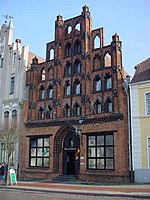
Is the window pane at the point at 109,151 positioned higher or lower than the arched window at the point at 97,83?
lower

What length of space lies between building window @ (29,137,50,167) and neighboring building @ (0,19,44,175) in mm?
2160

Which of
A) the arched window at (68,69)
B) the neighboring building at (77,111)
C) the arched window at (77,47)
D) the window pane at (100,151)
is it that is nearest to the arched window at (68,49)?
the neighboring building at (77,111)

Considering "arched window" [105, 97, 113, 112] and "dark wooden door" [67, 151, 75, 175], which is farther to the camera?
"dark wooden door" [67, 151, 75, 175]

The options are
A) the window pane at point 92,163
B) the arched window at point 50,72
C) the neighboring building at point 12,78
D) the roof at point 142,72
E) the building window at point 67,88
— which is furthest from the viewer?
the neighboring building at point 12,78

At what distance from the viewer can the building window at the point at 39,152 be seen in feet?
96.8

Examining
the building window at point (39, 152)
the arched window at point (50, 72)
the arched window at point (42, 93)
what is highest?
the arched window at point (50, 72)

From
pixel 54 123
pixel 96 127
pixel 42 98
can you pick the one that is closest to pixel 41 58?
pixel 42 98

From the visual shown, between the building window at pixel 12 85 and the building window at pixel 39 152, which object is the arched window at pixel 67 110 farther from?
the building window at pixel 12 85

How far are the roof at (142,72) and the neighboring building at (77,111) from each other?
4.52ft

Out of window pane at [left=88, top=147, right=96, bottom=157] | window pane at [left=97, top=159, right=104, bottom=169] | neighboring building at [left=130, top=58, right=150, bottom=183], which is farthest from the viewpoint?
window pane at [left=88, top=147, right=96, bottom=157]

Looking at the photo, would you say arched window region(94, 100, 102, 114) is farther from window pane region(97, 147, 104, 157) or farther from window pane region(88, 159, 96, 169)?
window pane region(88, 159, 96, 169)

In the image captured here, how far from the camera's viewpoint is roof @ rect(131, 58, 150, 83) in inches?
1001

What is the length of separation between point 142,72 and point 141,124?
5.06 m

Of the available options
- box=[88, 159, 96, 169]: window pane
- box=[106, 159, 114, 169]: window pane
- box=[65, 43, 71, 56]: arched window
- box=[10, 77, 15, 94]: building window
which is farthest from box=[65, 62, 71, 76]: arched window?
box=[106, 159, 114, 169]: window pane
